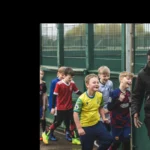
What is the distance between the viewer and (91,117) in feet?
22.4

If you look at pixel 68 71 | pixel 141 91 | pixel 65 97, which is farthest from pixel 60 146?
pixel 141 91

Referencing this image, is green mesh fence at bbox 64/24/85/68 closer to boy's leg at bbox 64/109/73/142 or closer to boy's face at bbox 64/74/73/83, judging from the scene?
boy's face at bbox 64/74/73/83

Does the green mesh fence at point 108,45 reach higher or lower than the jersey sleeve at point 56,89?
higher

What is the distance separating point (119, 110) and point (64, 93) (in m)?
1.67

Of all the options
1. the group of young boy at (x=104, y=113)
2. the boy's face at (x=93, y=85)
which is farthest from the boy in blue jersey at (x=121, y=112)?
the boy's face at (x=93, y=85)

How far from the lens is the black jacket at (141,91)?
20.5 feet

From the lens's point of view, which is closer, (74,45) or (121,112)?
(121,112)

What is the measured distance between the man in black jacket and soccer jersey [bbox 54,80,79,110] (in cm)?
216

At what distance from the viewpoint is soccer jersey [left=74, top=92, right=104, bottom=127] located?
6.79m

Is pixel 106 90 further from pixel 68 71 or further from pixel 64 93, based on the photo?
pixel 64 93

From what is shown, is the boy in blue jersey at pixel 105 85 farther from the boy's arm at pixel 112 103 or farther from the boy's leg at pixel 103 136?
the boy's leg at pixel 103 136

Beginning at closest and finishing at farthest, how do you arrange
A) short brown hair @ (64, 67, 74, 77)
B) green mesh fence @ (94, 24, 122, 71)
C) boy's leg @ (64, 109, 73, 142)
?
1. green mesh fence @ (94, 24, 122, 71)
2. short brown hair @ (64, 67, 74, 77)
3. boy's leg @ (64, 109, 73, 142)

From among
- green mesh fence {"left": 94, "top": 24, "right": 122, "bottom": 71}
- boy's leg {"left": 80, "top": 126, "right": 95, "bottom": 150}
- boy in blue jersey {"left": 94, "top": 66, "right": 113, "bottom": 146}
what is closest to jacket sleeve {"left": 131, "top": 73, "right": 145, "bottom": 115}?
boy's leg {"left": 80, "top": 126, "right": 95, "bottom": 150}
